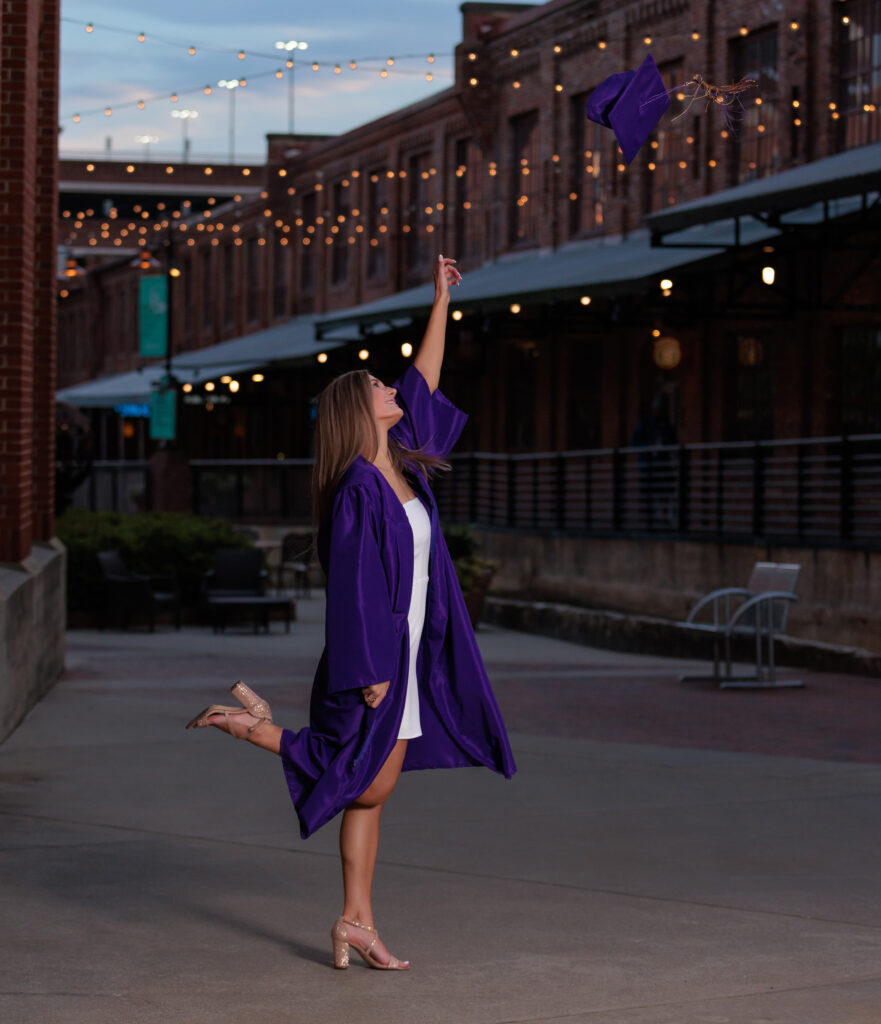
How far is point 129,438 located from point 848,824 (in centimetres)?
5024

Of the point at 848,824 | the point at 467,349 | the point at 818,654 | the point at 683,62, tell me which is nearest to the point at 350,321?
the point at 467,349

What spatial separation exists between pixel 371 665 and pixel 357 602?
194mm

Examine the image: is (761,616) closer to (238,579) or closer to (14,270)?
(14,270)

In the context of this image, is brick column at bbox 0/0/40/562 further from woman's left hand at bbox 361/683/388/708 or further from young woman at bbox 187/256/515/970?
woman's left hand at bbox 361/683/388/708

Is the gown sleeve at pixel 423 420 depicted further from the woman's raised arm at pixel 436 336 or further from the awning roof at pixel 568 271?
the awning roof at pixel 568 271

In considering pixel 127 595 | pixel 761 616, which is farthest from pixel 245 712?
pixel 127 595

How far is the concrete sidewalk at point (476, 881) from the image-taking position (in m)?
5.16

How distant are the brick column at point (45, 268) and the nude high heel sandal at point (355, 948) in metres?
8.61

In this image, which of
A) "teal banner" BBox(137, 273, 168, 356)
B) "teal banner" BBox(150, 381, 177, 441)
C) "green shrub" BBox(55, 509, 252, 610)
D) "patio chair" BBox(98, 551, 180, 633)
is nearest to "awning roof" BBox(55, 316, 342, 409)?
"teal banner" BBox(150, 381, 177, 441)

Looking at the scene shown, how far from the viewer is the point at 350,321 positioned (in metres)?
28.3

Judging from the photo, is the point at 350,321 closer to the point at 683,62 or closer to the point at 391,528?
the point at 683,62

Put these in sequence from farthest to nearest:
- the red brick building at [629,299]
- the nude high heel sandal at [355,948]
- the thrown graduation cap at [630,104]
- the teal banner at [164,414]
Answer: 1. the teal banner at [164,414]
2. the red brick building at [629,299]
3. the thrown graduation cap at [630,104]
4. the nude high heel sandal at [355,948]

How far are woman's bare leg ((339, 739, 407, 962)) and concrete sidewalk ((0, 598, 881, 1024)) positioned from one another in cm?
19

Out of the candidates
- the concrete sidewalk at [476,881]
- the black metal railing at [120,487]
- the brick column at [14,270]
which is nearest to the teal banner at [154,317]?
the black metal railing at [120,487]
